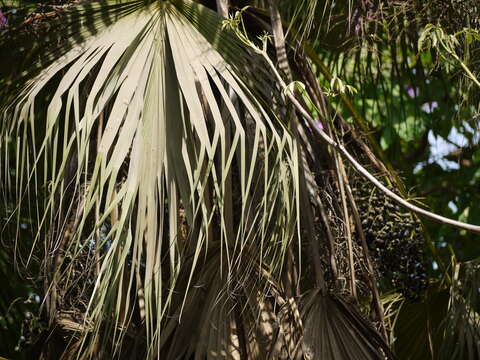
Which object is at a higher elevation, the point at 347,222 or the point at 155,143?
the point at 155,143

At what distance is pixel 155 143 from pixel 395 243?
3.17 feet

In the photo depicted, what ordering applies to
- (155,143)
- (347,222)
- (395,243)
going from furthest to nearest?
(395,243)
(347,222)
(155,143)

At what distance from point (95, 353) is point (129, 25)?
3.05 feet

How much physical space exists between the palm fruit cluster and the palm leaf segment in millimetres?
471

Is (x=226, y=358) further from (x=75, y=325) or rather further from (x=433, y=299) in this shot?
(x=433, y=299)

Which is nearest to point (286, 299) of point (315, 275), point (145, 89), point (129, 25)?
point (315, 275)

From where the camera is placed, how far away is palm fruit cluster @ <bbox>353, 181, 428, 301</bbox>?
2.49 meters

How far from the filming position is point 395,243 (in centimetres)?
249

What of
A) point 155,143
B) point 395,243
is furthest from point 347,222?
point 155,143

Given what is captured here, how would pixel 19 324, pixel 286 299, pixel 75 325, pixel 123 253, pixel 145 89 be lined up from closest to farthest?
pixel 123 253 < pixel 145 89 < pixel 286 299 < pixel 75 325 < pixel 19 324

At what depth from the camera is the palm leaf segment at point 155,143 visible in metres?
1.76

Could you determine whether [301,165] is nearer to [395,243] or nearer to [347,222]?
Answer: [347,222]

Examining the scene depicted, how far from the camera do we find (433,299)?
285cm

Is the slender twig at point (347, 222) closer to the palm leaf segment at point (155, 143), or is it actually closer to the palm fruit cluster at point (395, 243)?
the palm fruit cluster at point (395, 243)
